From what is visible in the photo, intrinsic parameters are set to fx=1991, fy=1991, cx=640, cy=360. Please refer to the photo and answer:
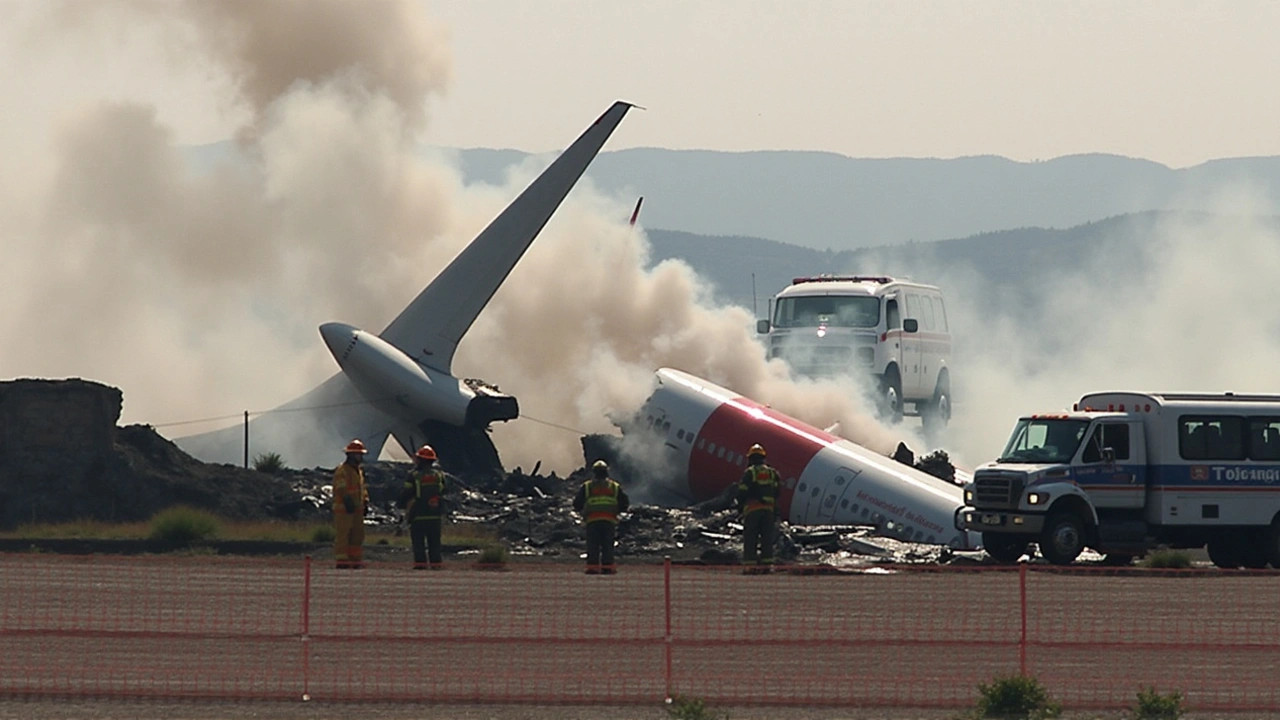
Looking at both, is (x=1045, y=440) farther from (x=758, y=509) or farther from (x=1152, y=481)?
(x=758, y=509)

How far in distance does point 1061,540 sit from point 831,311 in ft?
69.6

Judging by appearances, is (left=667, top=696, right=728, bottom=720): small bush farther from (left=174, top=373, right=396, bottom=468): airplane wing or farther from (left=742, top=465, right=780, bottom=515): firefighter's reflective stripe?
(left=174, top=373, right=396, bottom=468): airplane wing

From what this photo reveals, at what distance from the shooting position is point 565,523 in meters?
41.7

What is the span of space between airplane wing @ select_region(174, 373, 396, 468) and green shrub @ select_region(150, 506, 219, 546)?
16705mm

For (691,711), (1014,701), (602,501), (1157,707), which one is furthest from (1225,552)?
(691,711)

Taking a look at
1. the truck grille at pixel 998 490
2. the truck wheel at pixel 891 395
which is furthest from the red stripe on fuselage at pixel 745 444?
the truck wheel at pixel 891 395

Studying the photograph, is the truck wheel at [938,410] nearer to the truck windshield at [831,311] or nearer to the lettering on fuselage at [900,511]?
the truck windshield at [831,311]

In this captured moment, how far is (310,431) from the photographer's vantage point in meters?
56.4

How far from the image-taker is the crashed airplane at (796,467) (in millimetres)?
39531

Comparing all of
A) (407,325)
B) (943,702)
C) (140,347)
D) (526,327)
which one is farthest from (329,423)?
(943,702)

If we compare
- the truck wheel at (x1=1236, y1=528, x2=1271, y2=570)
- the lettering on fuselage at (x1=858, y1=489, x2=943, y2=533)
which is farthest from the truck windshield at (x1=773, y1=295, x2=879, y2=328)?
the truck wheel at (x1=1236, y1=528, x2=1271, y2=570)

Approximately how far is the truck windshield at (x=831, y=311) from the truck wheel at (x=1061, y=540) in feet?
67.0

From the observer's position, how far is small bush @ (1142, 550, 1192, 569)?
35.6 metres

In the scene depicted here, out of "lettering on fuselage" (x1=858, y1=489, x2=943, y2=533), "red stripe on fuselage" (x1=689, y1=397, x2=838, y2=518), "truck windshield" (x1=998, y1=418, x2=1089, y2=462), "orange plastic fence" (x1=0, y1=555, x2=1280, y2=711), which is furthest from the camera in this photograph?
"red stripe on fuselage" (x1=689, y1=397, x2=838, y2=518)
